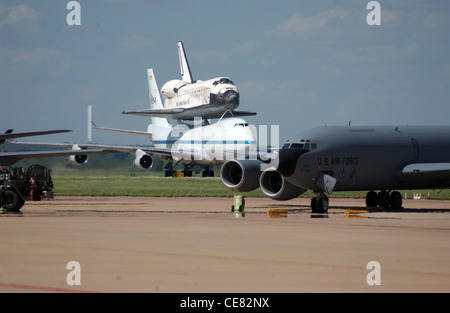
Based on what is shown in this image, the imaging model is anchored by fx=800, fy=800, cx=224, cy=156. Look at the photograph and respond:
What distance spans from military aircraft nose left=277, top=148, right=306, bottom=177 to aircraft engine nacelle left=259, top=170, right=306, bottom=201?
6.53ft

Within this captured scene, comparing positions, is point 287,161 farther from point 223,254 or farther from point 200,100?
point 200,100

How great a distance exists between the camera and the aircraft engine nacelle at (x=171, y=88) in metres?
118

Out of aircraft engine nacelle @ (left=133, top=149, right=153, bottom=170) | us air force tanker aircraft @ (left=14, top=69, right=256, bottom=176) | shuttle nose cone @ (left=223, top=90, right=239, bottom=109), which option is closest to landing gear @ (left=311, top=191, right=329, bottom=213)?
us air force tanker aircraft @ (left=14, top=69, right=256, bottom=176)

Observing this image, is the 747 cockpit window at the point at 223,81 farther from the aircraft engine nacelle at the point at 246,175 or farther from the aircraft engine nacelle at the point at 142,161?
the aircraft engine nacelle at the point at 246,175

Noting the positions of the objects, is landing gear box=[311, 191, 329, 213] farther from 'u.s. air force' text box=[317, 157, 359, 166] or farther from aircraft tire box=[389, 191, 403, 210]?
aircraft tire box=[389, 191, 403, 210]

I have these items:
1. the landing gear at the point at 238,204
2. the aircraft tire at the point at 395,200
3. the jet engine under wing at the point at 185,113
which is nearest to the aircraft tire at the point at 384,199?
the aircraft tire at the point at 395,200

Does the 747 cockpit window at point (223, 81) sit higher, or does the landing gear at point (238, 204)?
the 747 cockpit window at point (223, 81)

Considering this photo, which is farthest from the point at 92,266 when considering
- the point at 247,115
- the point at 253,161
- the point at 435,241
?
the point at 247,115

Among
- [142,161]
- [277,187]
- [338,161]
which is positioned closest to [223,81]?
[142,161]
